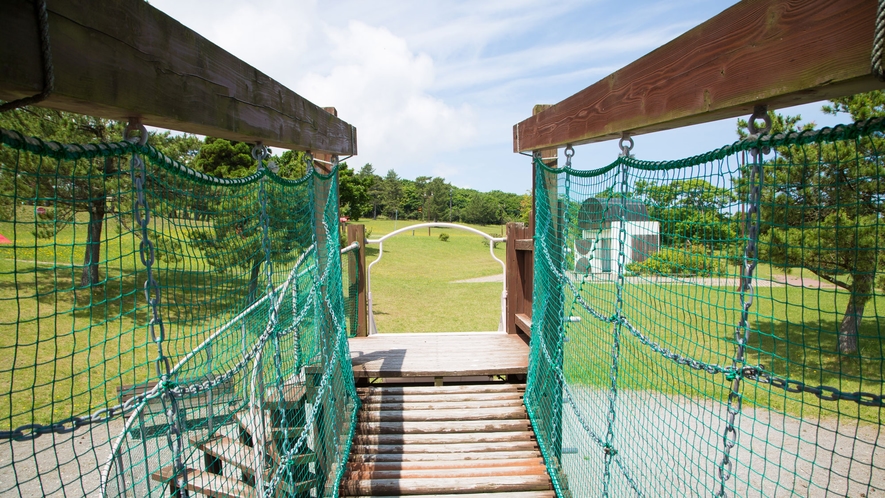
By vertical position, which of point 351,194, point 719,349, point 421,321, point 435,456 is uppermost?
point 351,194

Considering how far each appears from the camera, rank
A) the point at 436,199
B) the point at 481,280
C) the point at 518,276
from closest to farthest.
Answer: the point at 518,276, the point at 481,280, the point at 436,199

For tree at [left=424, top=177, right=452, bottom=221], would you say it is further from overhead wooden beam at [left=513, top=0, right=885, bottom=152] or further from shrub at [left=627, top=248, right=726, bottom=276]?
overhead wooden beam at [left=513, top=0, right=885, bottom=152]

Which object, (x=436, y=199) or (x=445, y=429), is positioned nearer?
(x=445, y=429)

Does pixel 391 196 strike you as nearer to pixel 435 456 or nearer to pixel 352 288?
pixel 352 288

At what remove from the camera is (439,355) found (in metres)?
4.15

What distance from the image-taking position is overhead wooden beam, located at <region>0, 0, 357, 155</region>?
80cm

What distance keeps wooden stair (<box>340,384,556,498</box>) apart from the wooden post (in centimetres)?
116

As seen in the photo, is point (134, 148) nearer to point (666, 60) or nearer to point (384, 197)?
point (666, 60)

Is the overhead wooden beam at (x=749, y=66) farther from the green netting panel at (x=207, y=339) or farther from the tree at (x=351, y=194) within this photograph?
the tree at (x=351, y=194)

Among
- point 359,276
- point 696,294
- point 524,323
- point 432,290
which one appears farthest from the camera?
point 432,290

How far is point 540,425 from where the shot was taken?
3367mm

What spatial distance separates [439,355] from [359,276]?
4.11 ft

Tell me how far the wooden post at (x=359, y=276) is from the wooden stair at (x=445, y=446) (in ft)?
3.81

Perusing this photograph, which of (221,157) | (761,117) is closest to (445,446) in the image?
(761,117)
